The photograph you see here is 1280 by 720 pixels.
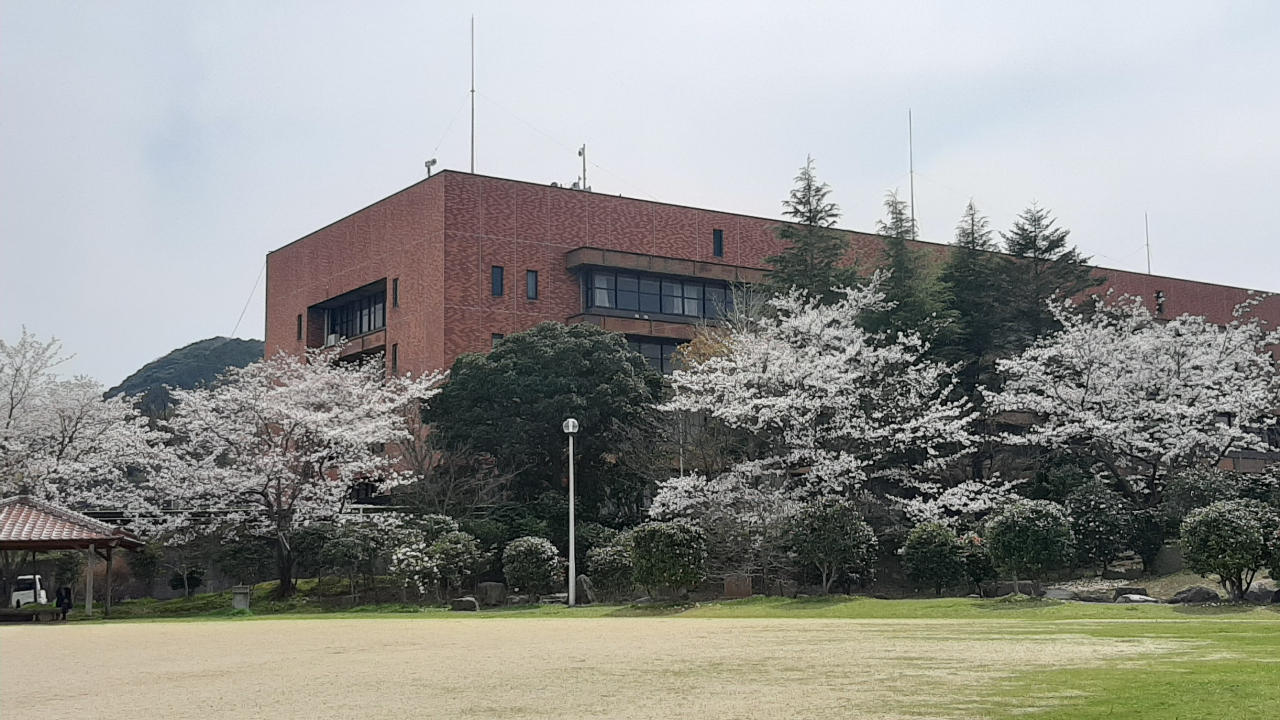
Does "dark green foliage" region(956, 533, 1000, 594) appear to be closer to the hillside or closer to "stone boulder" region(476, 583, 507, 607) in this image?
"stone boulder" region(476, 583, 507, 607)

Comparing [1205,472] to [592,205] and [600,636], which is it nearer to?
[600,636]

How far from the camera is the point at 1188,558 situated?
2333 cm

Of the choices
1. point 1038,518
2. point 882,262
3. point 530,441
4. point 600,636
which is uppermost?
point 882,262

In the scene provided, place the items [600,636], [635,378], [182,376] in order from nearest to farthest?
[600,636] → [635,378] → [182,376]

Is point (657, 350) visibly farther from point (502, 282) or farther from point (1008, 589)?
point (1008, 589)

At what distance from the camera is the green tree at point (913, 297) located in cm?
3816

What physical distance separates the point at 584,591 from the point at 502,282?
18051mm

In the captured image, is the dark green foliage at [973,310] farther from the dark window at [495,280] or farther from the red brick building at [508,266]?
the dark window at [495,280]

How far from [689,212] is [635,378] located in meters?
15.1

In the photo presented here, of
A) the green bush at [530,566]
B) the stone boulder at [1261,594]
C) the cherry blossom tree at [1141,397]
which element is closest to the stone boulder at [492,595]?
the green bush at [530,566]

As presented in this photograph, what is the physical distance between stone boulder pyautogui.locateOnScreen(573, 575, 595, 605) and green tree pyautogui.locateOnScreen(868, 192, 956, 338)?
41.5ft

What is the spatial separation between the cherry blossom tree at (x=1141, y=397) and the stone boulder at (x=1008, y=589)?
7921 mm

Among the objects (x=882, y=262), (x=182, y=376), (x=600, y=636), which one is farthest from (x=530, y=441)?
(x=182, y=376)

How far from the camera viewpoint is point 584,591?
29.7 m
